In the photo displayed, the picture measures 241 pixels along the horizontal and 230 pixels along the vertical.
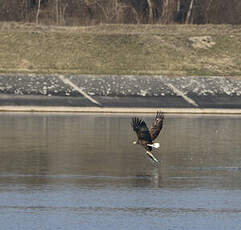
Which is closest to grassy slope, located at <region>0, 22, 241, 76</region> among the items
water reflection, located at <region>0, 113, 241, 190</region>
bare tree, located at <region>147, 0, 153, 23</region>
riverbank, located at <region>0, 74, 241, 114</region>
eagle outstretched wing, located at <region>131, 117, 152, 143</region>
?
riverbank, located at <region>0, 74, 241, 114</region>

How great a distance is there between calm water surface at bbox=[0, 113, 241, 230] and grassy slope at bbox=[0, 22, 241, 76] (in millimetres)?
20464

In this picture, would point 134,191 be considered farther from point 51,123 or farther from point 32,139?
point 51,123

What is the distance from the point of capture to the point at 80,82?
47844 millimetres

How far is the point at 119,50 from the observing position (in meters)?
56.5

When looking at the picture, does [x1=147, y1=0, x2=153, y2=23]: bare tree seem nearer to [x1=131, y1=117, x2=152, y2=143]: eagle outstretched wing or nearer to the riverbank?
the riverbank

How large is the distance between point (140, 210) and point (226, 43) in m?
42.1

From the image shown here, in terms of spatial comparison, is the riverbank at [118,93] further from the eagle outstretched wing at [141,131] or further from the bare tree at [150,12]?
the eagle outstretched wing at [141,131]

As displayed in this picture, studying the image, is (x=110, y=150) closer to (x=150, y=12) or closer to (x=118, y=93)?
(x=118, y=93)

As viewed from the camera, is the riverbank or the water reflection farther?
the riverbank

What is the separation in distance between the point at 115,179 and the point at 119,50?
3591 centimetres

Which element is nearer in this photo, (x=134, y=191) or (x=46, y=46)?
(x=134, y=191)

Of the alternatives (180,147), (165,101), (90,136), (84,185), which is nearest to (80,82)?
(165,101)

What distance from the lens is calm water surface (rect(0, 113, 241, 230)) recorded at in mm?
16469

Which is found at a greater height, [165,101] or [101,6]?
[101,6]
